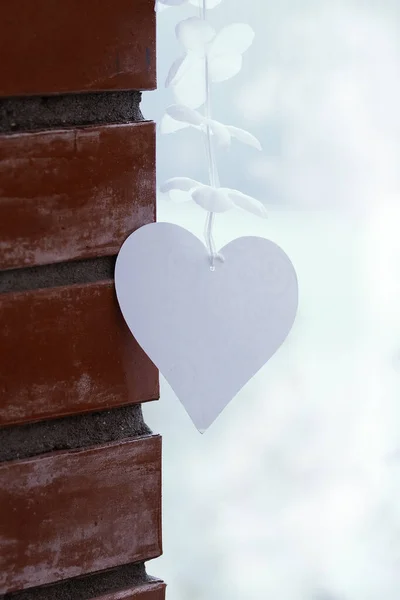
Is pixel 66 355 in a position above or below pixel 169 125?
below

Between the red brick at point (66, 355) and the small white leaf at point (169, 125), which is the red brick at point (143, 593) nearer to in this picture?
the red brick at point (66, 355)

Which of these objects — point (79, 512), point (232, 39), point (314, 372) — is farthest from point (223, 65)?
point (314, 372)

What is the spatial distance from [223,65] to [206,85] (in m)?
0.02

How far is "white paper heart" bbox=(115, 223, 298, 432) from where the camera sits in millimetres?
519

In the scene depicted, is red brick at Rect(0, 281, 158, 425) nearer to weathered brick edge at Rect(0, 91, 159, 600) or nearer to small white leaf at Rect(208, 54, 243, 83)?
weathered brick edge at Rect(0, 91, 159, 600)

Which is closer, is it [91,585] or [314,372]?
[91,585]

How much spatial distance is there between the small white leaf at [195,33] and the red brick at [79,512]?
0.83 ft

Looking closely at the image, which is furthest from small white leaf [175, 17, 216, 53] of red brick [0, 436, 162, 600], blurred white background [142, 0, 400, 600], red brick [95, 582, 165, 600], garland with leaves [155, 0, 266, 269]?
blurred white background [142, 0, 400, 600]

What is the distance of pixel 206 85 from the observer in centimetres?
53

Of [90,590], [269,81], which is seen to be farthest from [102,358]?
[269,81]

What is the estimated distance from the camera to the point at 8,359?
497 mm

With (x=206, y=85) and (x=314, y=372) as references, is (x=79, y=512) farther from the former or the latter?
(x=314, y=372)

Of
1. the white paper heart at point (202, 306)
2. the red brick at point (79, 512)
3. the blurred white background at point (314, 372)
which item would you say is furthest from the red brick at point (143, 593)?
the blurred white background at point (314, 372)

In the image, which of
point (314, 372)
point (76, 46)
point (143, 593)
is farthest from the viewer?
point (314, 372)
